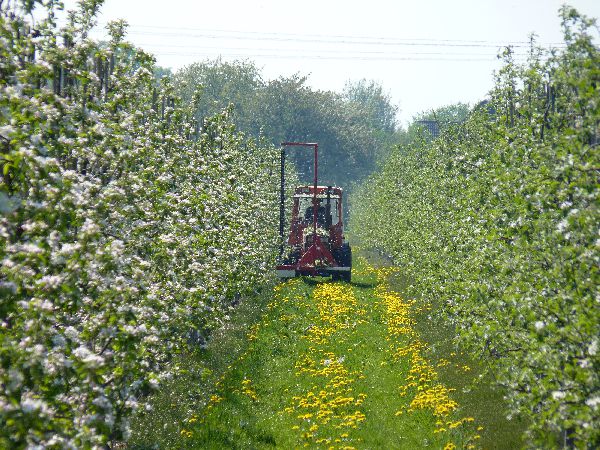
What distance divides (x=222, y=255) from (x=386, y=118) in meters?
168

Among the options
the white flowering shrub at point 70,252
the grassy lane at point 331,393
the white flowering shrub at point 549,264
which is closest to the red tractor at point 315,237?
the grassy lane at point 331,393

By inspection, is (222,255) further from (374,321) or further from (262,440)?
(374,321)

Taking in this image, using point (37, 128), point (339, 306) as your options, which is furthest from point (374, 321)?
point (37, 128)

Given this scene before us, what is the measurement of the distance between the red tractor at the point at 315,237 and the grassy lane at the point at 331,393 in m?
8.30

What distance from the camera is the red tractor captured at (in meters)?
32.0

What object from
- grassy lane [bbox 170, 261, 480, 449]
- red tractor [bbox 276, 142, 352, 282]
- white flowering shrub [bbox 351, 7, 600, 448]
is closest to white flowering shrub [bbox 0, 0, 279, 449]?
grassy lane [bbox 170, 261, 480, 449]

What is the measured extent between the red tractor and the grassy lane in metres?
8.30

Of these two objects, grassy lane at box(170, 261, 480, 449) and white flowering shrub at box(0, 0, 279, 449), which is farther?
grassy lane at box(170, 261, 480, 449)

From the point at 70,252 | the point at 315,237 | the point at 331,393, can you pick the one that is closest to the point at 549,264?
the point at 70,252

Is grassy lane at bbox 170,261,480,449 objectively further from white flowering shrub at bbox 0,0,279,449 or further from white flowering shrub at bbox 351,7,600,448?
white flowering shrub at bbox 0,0,279,449

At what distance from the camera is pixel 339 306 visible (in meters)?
A: 25.1

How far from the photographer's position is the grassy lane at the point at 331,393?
12.1 metres

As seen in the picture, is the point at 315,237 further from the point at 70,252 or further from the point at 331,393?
the point at 70,252

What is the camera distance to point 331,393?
14.5 metres
